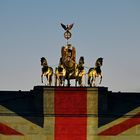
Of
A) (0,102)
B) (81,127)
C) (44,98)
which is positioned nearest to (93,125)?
(81,127)

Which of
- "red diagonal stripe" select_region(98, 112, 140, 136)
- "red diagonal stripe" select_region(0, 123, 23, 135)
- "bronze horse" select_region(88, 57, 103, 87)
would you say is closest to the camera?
"red diagonal stripe" select_region(0, 123, 23, 135)

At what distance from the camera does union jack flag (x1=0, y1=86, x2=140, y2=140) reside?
4956 cm

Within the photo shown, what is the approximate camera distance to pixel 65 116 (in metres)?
50.0

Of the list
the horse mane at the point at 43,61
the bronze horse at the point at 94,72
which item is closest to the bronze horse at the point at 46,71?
the horse mane at the point at 43,61

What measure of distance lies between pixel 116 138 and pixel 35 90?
25.9 ft

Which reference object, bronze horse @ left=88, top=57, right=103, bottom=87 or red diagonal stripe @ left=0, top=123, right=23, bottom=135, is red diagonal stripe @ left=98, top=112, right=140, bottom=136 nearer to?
bronze horse @ left=88, top=57, right=103, bottom=87

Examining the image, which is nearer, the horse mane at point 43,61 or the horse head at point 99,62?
the horse mane at point 43,61

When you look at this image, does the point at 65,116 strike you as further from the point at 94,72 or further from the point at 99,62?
the point at 99,62

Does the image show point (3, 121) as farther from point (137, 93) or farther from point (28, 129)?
point (137, 93)

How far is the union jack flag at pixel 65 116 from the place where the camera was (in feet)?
163

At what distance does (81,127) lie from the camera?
164 feet

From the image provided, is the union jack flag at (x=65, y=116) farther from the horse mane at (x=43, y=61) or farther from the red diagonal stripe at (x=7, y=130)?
the horse mane at (x=43, y=61)

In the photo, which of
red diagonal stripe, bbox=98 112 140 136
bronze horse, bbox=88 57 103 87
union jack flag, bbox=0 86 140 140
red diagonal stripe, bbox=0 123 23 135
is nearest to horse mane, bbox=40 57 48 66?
union jack flag, bbox=0 86 140 140

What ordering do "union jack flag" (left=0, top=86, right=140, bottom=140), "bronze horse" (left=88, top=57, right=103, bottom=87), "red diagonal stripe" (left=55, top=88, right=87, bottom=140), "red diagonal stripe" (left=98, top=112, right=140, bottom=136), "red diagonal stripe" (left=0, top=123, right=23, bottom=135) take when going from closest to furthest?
"red diagonal stripe" (left=0, top=123, right=23, bottom=135) → "union jack flag" (left=0, top=86, right=140, bottom=140) → "red diagonal stripe" (left=55, top=88, right=87, bottom=140) → "red diagonal stripe" (left=98, top=112, right=140, bottom=136) → "bronze horse" (left=88, top=57, right=103, bottom=87)
